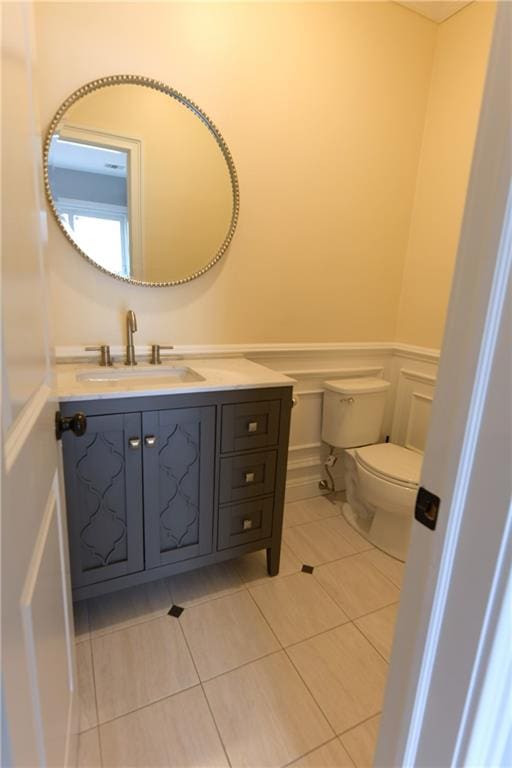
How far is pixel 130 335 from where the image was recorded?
5.38 ft

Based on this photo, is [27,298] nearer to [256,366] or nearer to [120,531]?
[120,531]

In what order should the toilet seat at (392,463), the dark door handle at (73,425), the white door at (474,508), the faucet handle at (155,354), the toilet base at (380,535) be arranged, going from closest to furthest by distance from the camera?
the white door at (474,508) → the dark door handle at (73,425) → the faucet handle at (155,354) → the toilet seat at (392,463) → the toilet base at (380,535)

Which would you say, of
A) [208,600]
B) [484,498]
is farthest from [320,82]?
[208,600]

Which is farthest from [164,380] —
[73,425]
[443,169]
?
[443,169]

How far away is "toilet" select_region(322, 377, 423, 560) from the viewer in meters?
1.86

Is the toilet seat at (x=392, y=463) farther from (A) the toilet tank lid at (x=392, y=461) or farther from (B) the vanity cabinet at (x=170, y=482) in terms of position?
(B) the vanity cabinet at (x=170, y=482)

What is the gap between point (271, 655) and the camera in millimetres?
1391

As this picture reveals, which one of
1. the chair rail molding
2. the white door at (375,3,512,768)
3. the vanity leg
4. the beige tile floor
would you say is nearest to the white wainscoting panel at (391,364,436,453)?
the chair rail molding

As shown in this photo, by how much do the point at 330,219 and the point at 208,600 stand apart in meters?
1.90

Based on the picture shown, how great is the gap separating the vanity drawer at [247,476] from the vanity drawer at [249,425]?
0.05 metres

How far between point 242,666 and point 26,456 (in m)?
1.19

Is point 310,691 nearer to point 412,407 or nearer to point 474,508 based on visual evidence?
point 474,508

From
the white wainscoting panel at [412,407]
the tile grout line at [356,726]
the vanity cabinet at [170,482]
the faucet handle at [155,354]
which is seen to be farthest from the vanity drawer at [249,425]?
the white wainscoting panel at [412,407]

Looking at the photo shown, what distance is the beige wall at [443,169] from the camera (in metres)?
1.92
